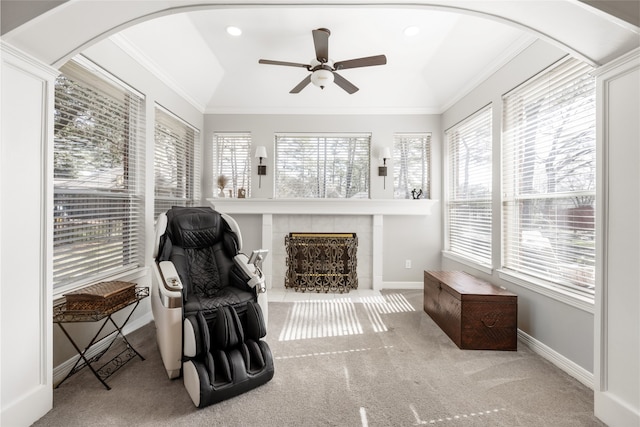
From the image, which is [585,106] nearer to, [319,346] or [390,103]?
[390,103]

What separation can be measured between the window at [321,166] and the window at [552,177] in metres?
1.92

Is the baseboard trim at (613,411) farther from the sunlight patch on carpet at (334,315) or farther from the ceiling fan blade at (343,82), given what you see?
the ceiling fan blade at (343,82)

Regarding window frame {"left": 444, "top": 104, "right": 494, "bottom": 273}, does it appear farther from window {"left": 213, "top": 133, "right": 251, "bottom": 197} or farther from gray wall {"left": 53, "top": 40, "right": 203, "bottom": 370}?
gray wall {"left": 53, "top": 40, "right": 203, "bottom": 370}

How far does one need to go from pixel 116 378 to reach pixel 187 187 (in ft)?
8.07

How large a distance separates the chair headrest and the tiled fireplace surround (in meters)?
1.38

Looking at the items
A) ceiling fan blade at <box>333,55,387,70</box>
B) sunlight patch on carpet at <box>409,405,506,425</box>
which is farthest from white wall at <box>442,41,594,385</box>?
ceiling fan blade at <box>333,55,387,70</box>

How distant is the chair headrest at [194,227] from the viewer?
2529 millimetres

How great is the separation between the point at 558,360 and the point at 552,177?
142cm

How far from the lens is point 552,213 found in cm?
233

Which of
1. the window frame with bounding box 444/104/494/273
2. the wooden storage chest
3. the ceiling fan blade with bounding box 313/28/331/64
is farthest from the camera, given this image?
the window frame with bounding box 444/104/494/273

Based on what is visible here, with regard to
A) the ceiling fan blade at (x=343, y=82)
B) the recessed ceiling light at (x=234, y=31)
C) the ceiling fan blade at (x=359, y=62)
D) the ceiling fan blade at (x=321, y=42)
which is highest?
the recessed ceiling light at (x=234, y=31)

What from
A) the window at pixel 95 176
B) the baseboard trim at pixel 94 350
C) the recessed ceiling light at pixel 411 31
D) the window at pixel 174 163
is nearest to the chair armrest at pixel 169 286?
the window at pixel 95 176

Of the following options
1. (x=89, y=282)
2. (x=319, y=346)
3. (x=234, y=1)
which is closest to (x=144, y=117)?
(x=89, y=282)

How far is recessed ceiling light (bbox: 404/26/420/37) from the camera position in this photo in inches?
116
